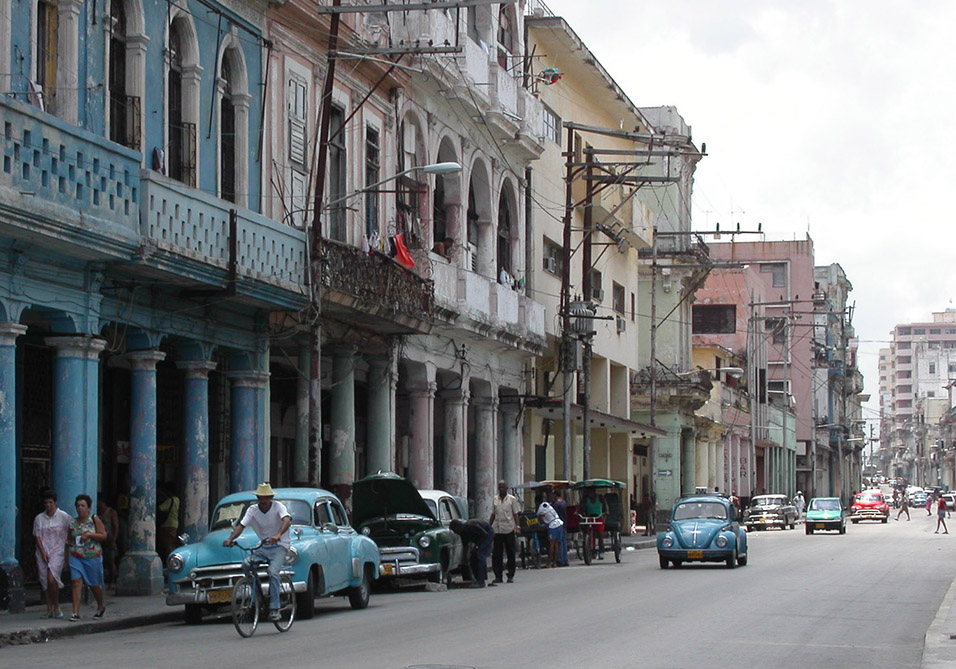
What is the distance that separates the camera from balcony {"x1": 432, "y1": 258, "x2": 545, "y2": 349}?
3588 centimetres

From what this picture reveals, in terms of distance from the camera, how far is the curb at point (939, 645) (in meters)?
14.7

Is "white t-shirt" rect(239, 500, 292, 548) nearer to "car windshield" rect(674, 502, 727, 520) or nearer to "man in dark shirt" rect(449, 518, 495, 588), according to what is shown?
"man in dark shirt" rect(449, 518, 495, 588)

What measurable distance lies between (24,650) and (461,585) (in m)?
12.1

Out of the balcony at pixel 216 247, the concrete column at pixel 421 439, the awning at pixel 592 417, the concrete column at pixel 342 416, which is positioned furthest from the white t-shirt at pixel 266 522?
the awning at pixel 592 417

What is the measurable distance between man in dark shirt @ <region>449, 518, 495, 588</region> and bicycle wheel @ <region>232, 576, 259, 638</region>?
32.5 feet

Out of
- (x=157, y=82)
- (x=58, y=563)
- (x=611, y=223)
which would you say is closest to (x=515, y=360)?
(x=611, y=223)

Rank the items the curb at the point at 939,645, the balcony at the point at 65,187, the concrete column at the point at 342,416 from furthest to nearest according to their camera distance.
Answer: the concrete column at the point at 342,416
the balcony at the point at 65,187
the curb at the point at 939,645

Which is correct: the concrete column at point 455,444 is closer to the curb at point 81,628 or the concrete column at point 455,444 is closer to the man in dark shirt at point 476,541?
the man in dark shirt at point 476,541

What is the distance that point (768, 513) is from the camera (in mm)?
69812

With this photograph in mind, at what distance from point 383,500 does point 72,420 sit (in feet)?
21.5

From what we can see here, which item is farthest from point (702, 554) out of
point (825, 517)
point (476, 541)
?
point (825, 517)

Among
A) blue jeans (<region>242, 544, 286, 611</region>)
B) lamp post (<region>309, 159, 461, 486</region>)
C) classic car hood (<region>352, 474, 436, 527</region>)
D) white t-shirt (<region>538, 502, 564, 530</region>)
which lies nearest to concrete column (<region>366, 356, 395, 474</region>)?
white t-shirt (<region>538, 502, 564, 530</region>)

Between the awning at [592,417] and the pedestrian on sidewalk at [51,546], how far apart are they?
83.4 feet

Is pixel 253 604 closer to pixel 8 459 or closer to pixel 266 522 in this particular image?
pixel 266 522
